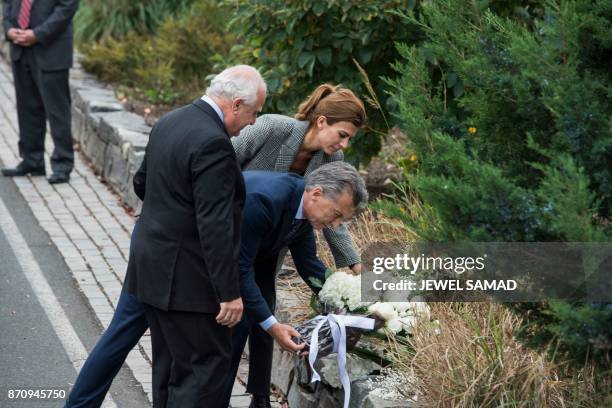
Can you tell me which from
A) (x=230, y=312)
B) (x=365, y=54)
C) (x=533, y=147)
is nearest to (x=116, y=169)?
(x=365, y=54)

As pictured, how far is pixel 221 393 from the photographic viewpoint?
188 inches

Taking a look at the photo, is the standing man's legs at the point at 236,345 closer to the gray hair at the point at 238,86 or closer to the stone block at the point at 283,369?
the stone block at the point at 283,369

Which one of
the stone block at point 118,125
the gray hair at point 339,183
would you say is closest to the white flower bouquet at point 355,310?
the gray hair at point 339,183

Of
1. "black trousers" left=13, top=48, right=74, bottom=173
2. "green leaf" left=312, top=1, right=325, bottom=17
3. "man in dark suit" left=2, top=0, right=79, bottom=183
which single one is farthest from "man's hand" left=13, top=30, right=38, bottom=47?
"green leaf" left=312, top=1, right=325, bottom=17

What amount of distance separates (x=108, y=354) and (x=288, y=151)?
54.8 inches

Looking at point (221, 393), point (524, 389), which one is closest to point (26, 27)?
point (221, 393)

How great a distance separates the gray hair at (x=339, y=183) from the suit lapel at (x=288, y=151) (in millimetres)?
874

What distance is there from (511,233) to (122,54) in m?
10.1

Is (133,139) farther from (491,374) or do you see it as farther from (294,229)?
(491,374)

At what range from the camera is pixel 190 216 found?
4520 mm

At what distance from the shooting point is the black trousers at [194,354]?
4.63m

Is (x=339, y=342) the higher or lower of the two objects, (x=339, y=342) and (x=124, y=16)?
the lower

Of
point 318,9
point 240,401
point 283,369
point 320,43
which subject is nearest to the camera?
point 240,401

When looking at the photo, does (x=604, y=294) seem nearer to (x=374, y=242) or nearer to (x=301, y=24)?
(x=374, y=242)
